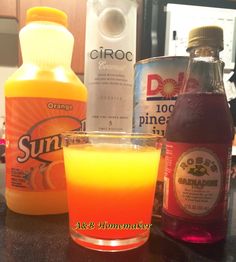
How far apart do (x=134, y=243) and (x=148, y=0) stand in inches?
56.7

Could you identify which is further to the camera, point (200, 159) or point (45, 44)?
point (45, 44)

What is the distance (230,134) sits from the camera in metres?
0.42

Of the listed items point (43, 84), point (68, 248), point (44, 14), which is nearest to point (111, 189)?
point (68, 248)

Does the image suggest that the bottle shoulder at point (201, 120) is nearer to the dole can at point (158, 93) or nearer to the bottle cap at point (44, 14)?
the dole can at point (158, 93)

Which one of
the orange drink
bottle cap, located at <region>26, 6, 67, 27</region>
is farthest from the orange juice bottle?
the orange drink

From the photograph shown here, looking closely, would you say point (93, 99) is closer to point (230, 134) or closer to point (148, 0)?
point (230, 134)

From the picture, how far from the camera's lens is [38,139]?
0.50 m

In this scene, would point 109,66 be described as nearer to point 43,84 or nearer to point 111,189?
point 43,84

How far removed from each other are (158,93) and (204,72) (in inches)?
2.9

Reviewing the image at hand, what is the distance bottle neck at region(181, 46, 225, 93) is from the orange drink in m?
0.10

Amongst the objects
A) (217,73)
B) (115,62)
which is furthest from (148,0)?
(217,73)

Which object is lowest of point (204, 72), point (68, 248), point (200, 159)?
point (68, 248)

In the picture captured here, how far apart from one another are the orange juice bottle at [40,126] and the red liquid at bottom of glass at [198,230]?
0.19 meters

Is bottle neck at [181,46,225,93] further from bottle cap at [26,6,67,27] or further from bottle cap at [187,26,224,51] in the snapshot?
bottle cap at [26,6,67,27]
